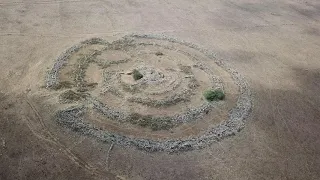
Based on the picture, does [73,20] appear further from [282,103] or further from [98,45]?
[282,103]

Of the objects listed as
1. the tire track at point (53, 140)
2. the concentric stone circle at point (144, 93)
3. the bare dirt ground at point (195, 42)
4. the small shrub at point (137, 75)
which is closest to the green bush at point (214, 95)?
the concentric stone circle at point (144, 93)

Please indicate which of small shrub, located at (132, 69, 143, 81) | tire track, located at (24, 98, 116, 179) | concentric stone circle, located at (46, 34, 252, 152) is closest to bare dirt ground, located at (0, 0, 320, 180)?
tire track, located at (24, 98, 116, 179)

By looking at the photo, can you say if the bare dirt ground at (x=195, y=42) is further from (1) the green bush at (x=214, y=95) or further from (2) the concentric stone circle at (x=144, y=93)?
(1) the green bush at (x=214, y=95)

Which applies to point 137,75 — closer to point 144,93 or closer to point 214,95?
point 144,93

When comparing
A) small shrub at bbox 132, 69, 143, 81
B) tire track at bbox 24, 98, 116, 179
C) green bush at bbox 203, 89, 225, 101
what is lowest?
tire track at bbox 24, 98, 116, 179

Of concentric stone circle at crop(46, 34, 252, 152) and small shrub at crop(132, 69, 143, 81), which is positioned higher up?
small shrub at crop(132, 69, 143, 81)

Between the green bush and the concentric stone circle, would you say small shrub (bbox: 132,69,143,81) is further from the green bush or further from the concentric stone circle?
the green bush

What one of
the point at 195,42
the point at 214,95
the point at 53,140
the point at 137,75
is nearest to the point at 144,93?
the point at 137,75
